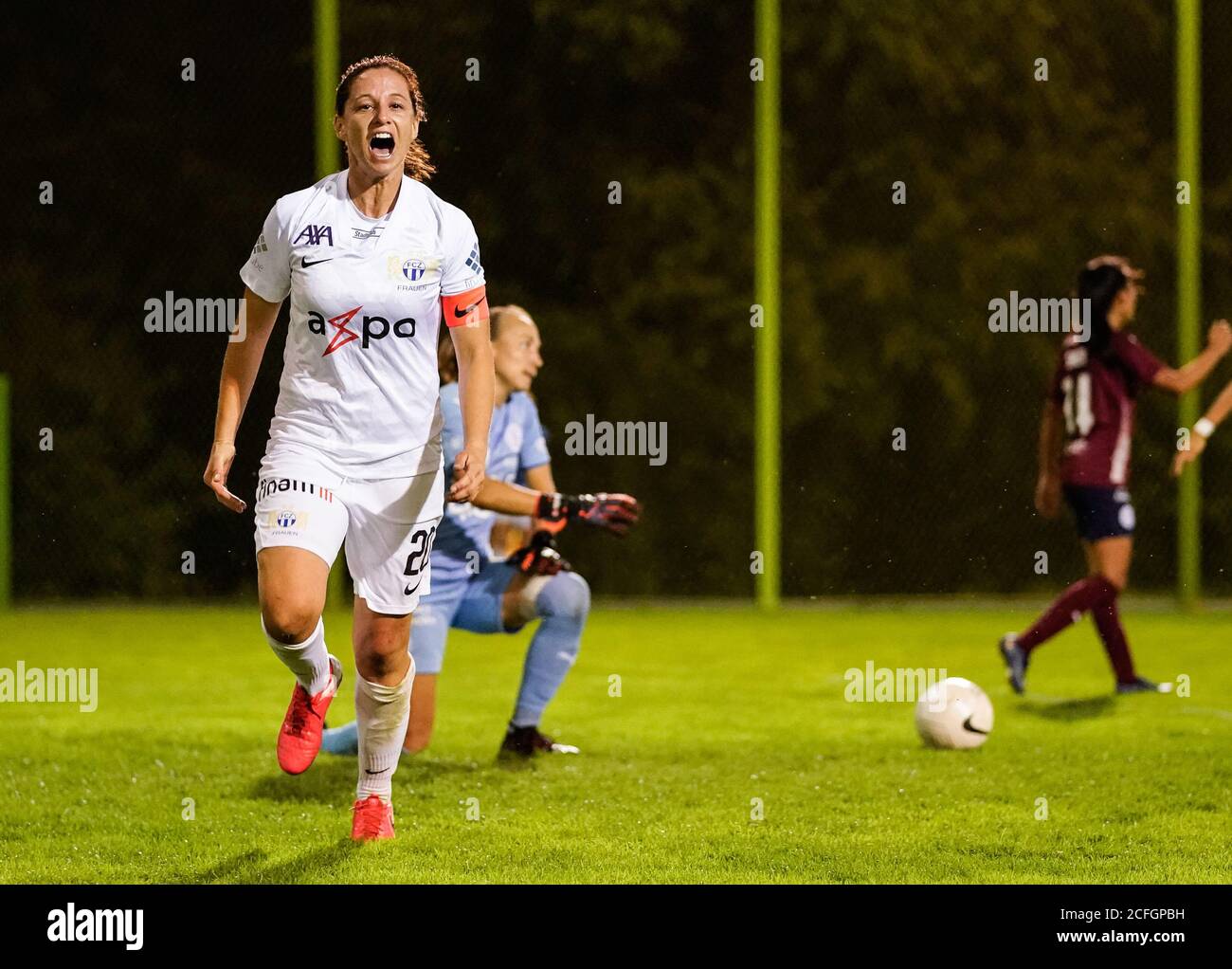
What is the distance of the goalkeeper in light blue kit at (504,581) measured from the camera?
6.11m

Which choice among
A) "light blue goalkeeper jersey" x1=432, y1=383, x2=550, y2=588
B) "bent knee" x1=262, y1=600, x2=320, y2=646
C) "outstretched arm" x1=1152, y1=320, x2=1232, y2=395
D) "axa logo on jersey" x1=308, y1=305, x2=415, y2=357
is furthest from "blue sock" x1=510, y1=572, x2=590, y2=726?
"outstretched arm" x1=1152, y1=320, x2=1232, y2=395

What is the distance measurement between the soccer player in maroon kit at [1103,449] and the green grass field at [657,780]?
294 millimetres

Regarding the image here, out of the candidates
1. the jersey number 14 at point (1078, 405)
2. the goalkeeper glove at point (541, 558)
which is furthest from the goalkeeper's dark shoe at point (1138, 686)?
the goalkeeper glove at point (541, 558)

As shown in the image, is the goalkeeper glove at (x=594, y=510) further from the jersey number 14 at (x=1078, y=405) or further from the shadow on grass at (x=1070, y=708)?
the jersey number 14 at (x=1078, y=405)

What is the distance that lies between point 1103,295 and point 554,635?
10.6ft

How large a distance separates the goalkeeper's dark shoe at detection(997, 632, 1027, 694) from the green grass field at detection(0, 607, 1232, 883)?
0.28 ft

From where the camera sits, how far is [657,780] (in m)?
5.86

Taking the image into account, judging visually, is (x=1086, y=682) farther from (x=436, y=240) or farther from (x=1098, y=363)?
(x=436, y=240)

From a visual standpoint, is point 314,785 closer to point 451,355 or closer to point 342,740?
point 342,740

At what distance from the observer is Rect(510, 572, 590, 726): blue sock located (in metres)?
6.13

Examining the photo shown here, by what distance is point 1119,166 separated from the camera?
1207 cm

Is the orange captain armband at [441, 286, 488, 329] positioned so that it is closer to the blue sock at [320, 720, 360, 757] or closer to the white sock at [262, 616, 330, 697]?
the white sock at [262, 616, 330, 697]

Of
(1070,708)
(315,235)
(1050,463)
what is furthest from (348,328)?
(1050,463)
